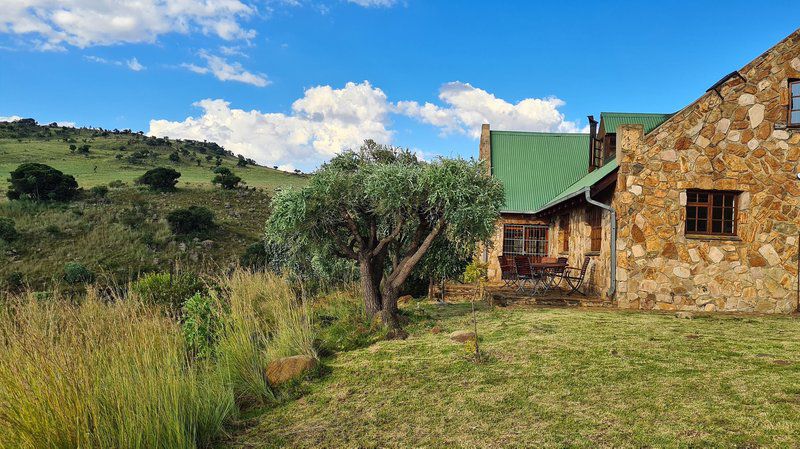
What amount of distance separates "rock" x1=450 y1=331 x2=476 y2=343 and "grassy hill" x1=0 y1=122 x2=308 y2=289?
365 inches

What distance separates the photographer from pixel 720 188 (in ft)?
34.8

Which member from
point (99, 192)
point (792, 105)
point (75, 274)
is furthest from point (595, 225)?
point (99, 192)

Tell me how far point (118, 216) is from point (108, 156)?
2414cm

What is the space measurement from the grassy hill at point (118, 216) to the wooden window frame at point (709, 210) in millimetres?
11847

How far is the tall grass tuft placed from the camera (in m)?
3.28

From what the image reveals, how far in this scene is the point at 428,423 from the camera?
4.43 metres

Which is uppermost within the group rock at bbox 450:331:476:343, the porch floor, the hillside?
the hillside

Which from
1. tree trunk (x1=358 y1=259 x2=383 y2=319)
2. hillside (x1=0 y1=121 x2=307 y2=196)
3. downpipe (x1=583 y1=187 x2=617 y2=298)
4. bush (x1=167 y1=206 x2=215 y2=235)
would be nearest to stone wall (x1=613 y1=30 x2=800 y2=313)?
downpipe (x1=583 y1=187 x2=617 y2=298)

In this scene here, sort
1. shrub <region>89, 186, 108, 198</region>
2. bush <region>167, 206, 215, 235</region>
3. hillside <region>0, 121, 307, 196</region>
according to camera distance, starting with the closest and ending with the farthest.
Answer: bush <region>167, 206, 215, 235</region>, shrub <region>89, 186, 108, 198</region>, hillside <region>0, 121, 307, 196</region>

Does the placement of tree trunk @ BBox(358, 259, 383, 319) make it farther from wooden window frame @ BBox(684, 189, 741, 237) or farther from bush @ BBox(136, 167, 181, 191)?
bush @ BBox(136, 167, 181, 191)

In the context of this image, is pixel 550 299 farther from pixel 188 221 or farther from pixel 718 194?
pixel 188 221

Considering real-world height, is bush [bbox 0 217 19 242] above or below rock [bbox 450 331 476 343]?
above

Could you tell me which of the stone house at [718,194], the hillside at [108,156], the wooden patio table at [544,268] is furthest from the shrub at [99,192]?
the stone house at [718,194]

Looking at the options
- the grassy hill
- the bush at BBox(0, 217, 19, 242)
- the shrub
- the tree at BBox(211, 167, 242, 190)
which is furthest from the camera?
the tree at BBox(211, 167, 242, 190)
